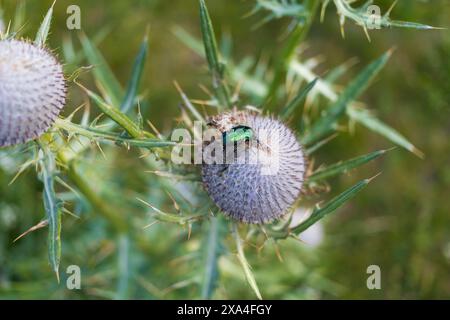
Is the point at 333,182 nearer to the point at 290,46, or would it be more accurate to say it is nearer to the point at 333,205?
the point at 290,46

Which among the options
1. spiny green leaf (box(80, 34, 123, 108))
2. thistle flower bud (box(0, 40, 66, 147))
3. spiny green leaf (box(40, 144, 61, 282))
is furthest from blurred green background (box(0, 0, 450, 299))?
thistle flower bud (box(0, 40, 66, 147))

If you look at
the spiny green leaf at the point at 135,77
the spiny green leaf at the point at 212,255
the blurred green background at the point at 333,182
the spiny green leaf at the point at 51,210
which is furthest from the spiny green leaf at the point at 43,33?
the blurred green background at the point at 333,182

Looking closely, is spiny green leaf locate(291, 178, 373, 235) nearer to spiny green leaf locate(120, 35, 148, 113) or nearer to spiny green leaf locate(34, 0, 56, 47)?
spiny green leaf locate(120, 35, 148, 113)

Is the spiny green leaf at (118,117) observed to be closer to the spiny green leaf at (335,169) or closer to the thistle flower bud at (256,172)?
the thistle flower bud at (256,172)

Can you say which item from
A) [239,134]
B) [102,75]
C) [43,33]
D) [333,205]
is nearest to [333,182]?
[102,75]
